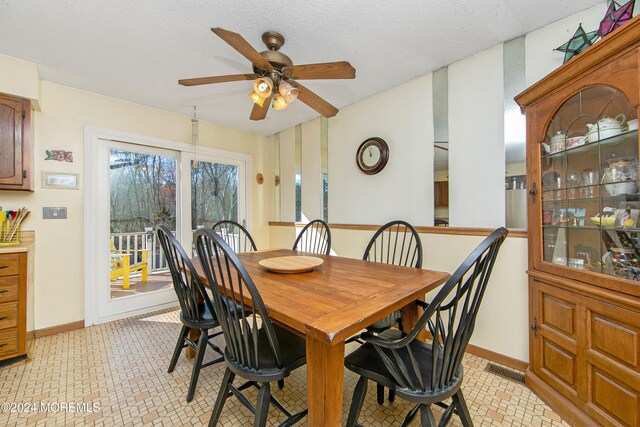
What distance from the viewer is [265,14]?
170cm

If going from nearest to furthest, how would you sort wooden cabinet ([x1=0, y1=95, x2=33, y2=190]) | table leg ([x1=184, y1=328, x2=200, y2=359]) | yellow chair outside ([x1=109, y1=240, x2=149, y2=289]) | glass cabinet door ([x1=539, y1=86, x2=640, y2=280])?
glass cabinet door ([x1=539, y1=86, x2=640, y2=280])
table leg ([x1=184, y1=328, x2=200, y2=359])
wooden cabinet ([x1=0, y1=95, x2=33, y2=190])
yellow chair outside ([x1=109, y1=240, x2=149, y2=289])

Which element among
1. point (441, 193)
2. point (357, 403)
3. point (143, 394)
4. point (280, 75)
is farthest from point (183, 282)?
point (441, 193)

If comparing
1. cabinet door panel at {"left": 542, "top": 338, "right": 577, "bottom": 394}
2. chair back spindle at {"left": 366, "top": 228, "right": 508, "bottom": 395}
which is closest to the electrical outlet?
chair back spindle at {"left": 366, "top": 228, "right": 508, "bottom": 395}

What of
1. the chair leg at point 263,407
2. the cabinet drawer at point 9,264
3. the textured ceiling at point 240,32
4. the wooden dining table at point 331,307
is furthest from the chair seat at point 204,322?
the textured ceiling at point 240,32

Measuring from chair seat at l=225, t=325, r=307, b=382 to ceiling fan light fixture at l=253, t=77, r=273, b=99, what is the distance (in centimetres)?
139

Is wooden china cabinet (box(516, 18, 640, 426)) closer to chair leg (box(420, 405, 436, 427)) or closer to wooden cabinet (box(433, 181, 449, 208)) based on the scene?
wooden cabinet (box(433, 181, 449, 208))

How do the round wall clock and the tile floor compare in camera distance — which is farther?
the round wall clock

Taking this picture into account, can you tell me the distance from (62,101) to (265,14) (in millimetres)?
2347

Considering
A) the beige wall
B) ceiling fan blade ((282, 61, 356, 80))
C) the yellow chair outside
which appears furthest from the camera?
the yellow chair outside

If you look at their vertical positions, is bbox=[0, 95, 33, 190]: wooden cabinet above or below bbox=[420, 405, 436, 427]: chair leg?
above

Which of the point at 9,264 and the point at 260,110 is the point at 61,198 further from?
the point at 260,110

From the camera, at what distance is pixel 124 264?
309cm

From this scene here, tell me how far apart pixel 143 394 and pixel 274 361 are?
1.14m

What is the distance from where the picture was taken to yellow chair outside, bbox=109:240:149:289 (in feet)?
9.78
